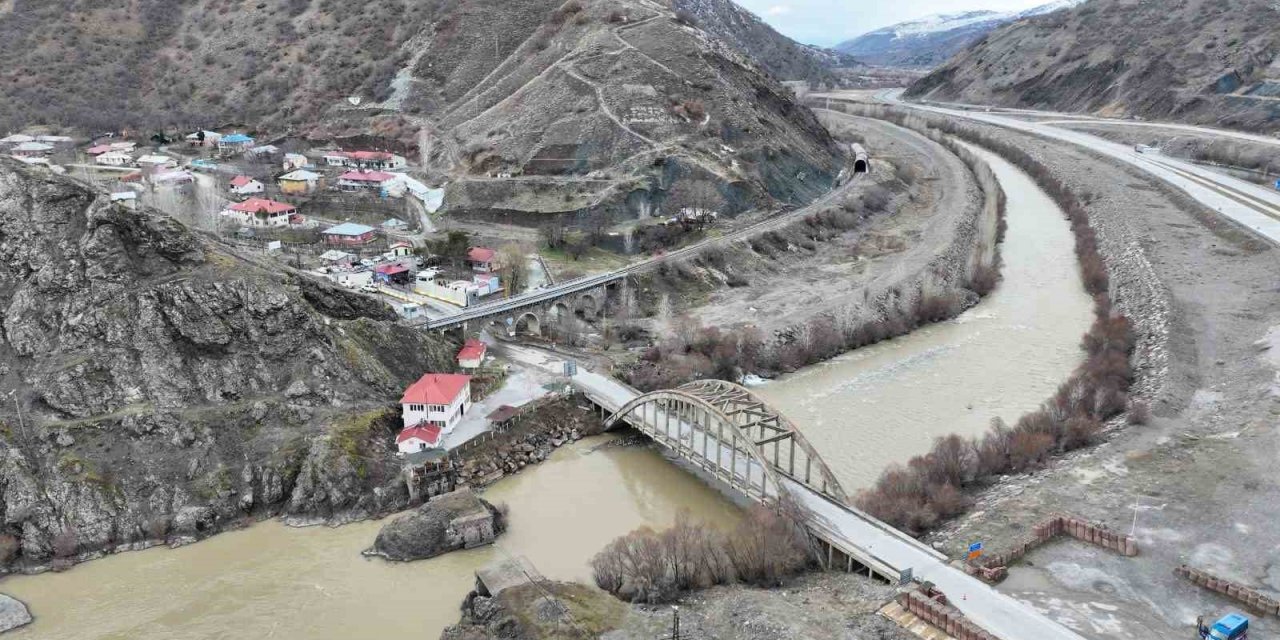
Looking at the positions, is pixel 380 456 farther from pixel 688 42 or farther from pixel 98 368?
pixel 688 42

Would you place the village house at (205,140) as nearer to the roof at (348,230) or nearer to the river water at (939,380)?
the roof at (348,230)

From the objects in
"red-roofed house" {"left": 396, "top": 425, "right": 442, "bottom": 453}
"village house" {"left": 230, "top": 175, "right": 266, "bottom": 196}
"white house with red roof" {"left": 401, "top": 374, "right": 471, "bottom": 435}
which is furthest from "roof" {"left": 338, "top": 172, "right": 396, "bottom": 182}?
"red-roofed house" {"left": 396, "top": 425, "right": 442, "bottom": 453}

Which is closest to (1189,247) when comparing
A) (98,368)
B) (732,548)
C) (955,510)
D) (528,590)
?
(955,510)

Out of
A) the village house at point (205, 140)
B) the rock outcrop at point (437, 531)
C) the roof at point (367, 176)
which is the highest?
the village house at point (205, 140)

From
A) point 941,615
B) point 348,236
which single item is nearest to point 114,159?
point 348,236

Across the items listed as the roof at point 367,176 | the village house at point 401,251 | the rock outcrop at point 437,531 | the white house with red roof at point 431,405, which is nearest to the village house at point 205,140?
the roof at point 367,176
